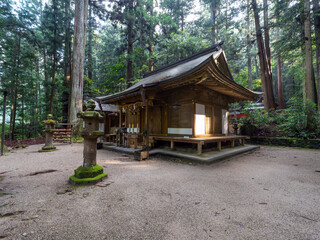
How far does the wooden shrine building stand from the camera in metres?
5.93

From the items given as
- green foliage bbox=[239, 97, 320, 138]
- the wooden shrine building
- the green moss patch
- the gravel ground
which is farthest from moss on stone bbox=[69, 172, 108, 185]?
green foliage bbox=[239, 97, 320, 138]

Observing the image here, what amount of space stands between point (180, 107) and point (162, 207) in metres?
5.10

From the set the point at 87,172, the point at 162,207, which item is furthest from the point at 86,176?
the point at 162,207

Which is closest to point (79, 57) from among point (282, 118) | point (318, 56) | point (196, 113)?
point (196, 113)

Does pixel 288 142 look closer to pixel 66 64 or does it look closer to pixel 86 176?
pixel 86 176

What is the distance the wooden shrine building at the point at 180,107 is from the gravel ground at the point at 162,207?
2.65 m

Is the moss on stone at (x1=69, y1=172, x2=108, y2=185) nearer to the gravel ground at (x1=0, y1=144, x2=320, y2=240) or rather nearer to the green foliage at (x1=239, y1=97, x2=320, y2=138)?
the gravel ground at (x1=0, y1=144, x2=320, y2=240)

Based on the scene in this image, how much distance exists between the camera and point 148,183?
10.8 feet

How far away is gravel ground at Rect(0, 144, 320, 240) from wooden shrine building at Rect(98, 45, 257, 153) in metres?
2.65

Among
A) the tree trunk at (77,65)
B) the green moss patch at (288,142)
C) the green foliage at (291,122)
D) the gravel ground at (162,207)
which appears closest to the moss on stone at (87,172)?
the gravel ground at (162,207)

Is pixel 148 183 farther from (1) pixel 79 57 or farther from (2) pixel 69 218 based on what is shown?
(1) pixel 79 57

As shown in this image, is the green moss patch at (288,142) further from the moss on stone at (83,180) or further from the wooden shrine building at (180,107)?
the moss on stone at (83,180)

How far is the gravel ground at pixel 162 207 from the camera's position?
5.62 ft

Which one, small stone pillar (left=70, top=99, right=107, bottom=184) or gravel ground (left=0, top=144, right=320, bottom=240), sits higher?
small stone pillar (left=70, top=99, right=107, bottom=184)
